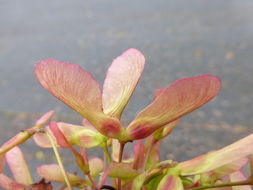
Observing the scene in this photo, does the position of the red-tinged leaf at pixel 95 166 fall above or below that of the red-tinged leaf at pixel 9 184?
below

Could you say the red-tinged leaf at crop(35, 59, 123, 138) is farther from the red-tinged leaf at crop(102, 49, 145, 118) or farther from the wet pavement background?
the wet pavement background

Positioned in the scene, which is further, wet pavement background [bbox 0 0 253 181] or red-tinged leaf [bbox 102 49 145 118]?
wet pavement background [bbox 0 0 253 181]

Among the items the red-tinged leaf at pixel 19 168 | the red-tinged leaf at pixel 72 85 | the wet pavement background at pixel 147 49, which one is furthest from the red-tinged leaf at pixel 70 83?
the wet pavement background at pixel 147 49

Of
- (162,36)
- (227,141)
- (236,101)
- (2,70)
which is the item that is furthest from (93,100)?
(162,36)

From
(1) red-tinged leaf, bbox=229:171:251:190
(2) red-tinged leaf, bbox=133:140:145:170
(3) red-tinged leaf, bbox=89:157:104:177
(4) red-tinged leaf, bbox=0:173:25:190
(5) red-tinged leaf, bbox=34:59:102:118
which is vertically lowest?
(1) red-tinged leaf, bbox=229:171:251:190

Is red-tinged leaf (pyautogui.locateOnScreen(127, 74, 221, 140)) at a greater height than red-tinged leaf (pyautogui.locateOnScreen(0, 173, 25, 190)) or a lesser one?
greater

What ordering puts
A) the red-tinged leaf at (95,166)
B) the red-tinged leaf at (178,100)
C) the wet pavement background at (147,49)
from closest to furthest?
the red-tinged leaf at (178,100) → the red-tinged leaf at (95,166) → the wet pavement background at (147,49)

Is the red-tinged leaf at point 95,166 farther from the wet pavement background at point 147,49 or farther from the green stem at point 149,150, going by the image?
the wet pavement background at point 147,49

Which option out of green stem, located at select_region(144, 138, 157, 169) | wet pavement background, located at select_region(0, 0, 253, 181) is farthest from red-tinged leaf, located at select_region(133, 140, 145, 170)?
wet pavement background, located at select_region(0, 0, 253, 181)
